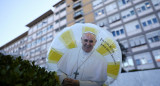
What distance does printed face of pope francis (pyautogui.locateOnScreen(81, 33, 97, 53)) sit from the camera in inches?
100

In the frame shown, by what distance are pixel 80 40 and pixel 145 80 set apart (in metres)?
3.45

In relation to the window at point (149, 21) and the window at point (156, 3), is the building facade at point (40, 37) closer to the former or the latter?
the window at point (149, 21)

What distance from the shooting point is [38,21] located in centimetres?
3216

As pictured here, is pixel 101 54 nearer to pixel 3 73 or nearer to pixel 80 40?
pixel 80 40

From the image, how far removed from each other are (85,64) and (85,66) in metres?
0.04

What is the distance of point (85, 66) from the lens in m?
2.40

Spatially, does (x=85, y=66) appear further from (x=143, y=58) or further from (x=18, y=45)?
(x=18, y=45)

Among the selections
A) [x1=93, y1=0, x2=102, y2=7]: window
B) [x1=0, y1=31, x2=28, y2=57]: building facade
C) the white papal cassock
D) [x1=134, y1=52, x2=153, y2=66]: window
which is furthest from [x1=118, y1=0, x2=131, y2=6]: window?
[x1=0, y1=31, x2=28, y2=57]: building facade

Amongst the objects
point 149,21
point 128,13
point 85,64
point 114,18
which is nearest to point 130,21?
point 128,13

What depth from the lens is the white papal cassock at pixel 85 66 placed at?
93.0 inches

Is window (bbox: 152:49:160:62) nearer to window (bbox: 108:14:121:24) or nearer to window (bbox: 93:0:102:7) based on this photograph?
window (bbox: 108:14:121:24)

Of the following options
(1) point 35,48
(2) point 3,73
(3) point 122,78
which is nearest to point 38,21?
(1) point 35,48

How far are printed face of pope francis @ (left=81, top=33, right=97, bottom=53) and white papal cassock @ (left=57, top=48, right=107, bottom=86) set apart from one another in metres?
0.10

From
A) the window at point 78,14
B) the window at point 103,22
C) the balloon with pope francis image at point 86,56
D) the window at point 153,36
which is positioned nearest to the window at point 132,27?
the window at point 153,36
